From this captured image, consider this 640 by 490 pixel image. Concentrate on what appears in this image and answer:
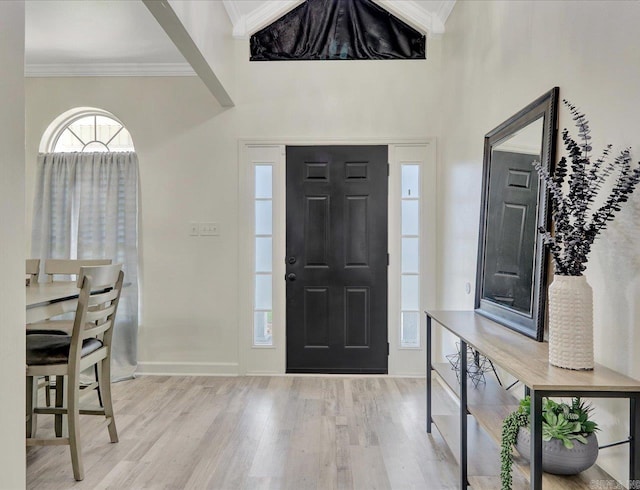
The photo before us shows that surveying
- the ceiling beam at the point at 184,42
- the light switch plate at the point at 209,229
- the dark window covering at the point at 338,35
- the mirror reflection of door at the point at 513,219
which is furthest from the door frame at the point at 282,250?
the mirror reflection of door at the point at 513,219

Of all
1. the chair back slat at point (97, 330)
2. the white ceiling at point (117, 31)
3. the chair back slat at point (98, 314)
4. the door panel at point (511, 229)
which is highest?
the white ceiling at point (117, 31)

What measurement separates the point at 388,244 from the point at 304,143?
120cm

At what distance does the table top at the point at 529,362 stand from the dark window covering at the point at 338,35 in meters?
2.74

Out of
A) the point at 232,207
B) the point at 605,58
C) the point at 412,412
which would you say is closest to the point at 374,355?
the point at 412,412

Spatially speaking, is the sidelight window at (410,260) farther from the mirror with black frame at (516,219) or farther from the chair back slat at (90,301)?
the chair back slat at (90,301)

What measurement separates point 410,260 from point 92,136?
10.8 ft

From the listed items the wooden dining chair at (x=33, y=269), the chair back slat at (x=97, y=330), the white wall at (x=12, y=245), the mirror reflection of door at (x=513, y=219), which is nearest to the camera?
the white wall at (x=12, y=245)

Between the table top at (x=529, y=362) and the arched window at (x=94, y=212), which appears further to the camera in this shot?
the arched window at (x=94, y=212)

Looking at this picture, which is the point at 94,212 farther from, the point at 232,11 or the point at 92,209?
the point at 232,11

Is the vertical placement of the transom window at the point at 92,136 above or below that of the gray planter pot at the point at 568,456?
above

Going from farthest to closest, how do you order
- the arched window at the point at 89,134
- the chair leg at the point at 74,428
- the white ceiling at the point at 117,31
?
1. the arched window at the point at 89,134
2. the white ceiling at the point at 117,31
3. the chair leg at the point at 74,428

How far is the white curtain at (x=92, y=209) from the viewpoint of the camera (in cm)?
382

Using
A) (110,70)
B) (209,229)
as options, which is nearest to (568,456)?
(209,229)

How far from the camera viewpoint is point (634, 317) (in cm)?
132
